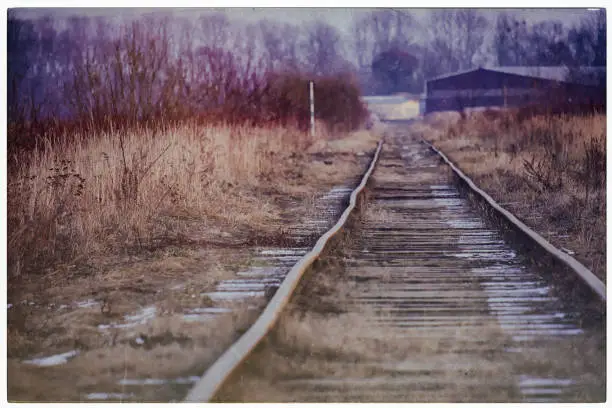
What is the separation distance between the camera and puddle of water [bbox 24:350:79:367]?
342cm

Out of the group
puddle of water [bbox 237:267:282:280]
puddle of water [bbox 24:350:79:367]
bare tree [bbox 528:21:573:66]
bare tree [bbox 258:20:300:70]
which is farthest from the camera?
bare tree [bbox 258:20:300:70]

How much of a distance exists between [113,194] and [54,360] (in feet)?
9.05

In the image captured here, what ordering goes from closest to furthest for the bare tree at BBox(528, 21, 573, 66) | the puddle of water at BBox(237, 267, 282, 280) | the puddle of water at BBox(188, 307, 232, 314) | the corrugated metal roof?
the puddle of water at BBox(188, 307, 232, 314) → the puddle of water at BBox(237, 267, 282, 280) → the bare tree at BBox(528, 21, 573, 66) → the corrugated metal roof

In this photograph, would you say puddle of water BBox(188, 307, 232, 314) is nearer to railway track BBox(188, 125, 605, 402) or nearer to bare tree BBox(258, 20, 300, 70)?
railway track BBox(188, 125, 605, 402)

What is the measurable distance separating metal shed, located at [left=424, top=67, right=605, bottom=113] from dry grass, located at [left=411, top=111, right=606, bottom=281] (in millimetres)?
233

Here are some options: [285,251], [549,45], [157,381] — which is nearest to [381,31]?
[549,45]

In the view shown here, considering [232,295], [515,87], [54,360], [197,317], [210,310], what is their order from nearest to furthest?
[54,360], [197,317], [210,310], [232,295], [515,87]

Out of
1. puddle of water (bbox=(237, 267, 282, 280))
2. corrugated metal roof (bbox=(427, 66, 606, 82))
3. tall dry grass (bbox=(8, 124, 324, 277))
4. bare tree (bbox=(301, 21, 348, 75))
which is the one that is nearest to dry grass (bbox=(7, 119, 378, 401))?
tall dry grass (bbox=(8, 124, 324, 277))

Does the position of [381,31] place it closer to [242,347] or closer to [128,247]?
[128,247]

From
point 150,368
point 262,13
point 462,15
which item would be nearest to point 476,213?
point 462,15

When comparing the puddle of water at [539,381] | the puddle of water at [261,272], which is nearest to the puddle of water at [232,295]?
the puddle of water at [261,272]

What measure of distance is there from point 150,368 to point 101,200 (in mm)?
2945

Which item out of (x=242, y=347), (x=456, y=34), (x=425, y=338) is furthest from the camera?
(x=456, y=34)

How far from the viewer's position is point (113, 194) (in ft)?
19.9
